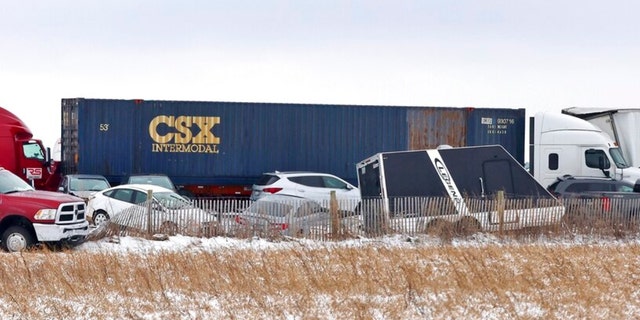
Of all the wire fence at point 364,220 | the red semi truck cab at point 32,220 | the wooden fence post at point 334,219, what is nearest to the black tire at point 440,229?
the wire fence at point 364,220

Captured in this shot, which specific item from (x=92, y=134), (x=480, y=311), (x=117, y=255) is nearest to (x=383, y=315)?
(x=480, y=311)

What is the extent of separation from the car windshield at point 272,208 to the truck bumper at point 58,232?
3.80 m

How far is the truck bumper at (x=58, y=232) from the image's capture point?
16953 millimetres

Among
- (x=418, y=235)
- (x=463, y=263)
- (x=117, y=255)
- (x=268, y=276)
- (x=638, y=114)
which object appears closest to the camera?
(x=268, y=276)

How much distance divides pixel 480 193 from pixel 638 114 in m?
10.5

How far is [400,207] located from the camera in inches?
782

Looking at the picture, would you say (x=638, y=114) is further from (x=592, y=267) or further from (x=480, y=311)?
(x=480, y=311)

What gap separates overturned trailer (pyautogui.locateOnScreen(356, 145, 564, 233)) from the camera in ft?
64.7

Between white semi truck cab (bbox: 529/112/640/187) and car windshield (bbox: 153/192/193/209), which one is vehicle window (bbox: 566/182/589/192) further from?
car windshield (bbox: 153/192/193/209)

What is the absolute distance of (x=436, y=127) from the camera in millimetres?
30266

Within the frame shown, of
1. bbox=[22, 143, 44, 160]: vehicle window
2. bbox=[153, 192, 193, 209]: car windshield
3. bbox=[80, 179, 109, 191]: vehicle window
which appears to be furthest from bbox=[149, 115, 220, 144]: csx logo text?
bbox=[153, 192, 193, 209]: car windshield

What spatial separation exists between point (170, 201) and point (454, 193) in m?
6.35

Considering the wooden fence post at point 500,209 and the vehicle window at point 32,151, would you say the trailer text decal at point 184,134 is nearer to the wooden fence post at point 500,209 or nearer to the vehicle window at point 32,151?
the vehicle window at point 32,151

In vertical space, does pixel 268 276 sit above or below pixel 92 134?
below
